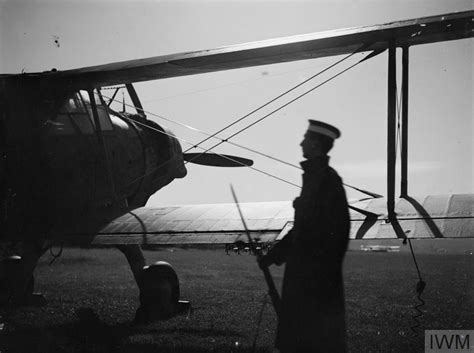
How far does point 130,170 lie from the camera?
315 inches

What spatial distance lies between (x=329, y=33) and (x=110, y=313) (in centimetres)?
496

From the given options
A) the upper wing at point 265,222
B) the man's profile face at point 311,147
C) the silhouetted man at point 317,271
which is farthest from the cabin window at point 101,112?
the silhouetted man at point 317,271

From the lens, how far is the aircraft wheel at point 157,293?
7.65 metres

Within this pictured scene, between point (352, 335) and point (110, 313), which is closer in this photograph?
point (352, 335)

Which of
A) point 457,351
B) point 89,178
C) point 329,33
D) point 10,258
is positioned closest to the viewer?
point 457,351

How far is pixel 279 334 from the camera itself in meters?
4.02

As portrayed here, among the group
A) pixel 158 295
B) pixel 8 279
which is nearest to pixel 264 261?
pixel 158 295

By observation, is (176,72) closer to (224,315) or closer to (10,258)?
(224,315)

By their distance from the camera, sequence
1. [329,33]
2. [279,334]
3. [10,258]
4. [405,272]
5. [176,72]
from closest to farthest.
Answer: [279,334] < [329,33] < [176,72] < [10,258] < [405,272]

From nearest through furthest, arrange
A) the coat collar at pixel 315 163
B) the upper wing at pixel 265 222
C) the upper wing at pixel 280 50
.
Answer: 1. the coat collar at pixel 315 163
2. the upper wing at pixel 265 222
3. the upper wing at pixel 280 50

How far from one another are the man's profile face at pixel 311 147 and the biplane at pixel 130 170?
1285 mm

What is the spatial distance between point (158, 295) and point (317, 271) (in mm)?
4355

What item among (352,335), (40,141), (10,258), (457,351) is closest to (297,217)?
(457,351)

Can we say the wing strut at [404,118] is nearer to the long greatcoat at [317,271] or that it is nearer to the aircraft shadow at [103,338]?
the long greatcoat at [317,271]
